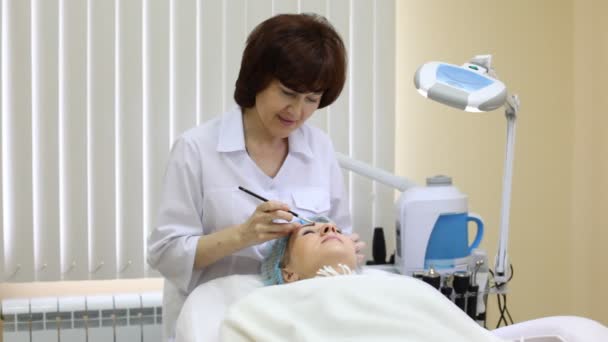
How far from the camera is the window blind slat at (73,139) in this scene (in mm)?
2328

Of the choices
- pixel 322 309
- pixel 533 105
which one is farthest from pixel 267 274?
pixel 533 105

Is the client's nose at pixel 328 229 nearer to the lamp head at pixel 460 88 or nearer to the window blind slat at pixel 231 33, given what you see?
the lamp head at pixel 460 88

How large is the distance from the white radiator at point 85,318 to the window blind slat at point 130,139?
123 mm

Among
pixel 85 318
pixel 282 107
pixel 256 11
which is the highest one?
pixel 256 11

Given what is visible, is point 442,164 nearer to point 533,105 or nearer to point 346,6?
point 533,105

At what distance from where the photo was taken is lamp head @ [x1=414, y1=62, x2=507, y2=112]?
1629 millimetres

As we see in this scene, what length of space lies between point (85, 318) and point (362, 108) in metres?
1.18

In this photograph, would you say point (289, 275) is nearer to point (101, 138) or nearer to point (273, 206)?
point (273, 206)

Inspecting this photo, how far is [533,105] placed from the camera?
2.71 metres

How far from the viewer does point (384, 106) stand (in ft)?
8.29

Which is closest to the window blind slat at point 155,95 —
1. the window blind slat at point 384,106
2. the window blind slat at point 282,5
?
the window blind slat at point 282,5

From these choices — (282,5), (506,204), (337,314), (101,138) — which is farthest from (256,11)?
(337,314)

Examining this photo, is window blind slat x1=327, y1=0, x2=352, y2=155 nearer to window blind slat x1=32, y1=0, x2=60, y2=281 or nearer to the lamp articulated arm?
the lamp articulated arm

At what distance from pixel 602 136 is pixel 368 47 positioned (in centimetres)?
92
